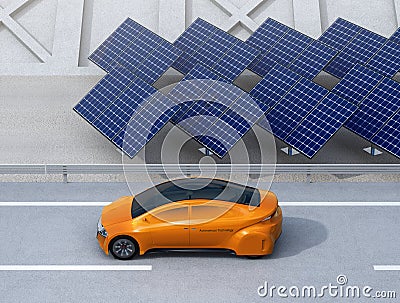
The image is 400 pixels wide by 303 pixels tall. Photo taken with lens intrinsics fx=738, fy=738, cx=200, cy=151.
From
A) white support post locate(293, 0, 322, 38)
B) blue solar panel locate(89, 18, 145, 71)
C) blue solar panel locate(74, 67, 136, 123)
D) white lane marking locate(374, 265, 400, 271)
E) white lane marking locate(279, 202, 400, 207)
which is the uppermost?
white support post locate(293, 0, 322, 38)

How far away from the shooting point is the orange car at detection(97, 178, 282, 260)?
1811cm

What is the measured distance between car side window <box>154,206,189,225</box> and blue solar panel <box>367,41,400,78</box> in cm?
919

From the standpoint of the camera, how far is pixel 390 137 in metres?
21.9

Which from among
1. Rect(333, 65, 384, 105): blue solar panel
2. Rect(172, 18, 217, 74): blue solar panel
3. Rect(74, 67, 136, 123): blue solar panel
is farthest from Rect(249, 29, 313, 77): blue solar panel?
Rect(74, 67, 136, 123): blue solar panel

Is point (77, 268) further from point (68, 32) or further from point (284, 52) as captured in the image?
point (68, 32)

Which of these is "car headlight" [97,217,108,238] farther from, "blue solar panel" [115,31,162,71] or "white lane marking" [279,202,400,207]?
"blue solar panel" [115,31,162,71]

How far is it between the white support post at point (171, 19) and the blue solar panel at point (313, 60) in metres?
5.43

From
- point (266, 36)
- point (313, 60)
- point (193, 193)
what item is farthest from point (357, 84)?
point (193, 193)

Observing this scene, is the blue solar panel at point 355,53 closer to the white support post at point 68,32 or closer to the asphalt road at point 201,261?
the asphalt road at point 201,261

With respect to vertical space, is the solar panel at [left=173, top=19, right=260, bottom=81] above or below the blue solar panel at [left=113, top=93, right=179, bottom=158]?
above

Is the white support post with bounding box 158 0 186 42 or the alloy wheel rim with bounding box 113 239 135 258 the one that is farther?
the white support post with bounding box 158 0 186 42

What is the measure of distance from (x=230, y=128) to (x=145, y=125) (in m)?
2.58

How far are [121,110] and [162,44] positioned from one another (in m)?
3.38

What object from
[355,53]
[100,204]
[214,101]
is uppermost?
[355,53]
